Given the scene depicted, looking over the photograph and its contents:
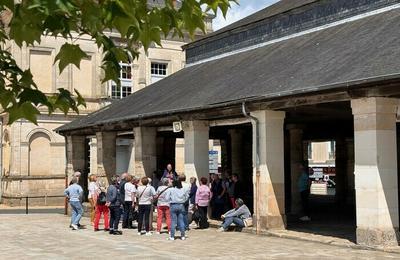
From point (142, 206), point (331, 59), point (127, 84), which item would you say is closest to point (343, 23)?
point (331, 59)

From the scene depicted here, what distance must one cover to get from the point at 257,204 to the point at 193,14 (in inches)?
429

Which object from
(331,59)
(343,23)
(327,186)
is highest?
(343,23)

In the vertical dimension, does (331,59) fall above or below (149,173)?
above

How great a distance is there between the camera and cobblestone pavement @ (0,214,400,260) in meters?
11.0

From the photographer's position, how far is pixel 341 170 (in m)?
27.1

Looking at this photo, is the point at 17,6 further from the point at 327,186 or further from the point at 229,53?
the point at 327,186

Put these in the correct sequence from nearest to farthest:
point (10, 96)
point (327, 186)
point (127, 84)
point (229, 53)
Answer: point (10, 96), point (229, 53), point (127, 84), point (327, 186)

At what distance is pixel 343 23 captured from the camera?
54.2 ft

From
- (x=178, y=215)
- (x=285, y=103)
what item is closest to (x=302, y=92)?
(x=285, y=103)

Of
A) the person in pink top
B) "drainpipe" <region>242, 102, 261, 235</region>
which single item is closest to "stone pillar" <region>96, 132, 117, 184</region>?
the person in pink top

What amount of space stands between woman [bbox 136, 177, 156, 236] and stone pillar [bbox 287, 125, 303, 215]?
5608 millimetres

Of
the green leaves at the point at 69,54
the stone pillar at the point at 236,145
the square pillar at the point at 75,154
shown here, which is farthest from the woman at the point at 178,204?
the stone pillar at the point at 236,145

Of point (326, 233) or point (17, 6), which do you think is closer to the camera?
point (17, 6)

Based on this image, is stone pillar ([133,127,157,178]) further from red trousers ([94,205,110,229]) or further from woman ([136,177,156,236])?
woman ([136,177,156,236])
